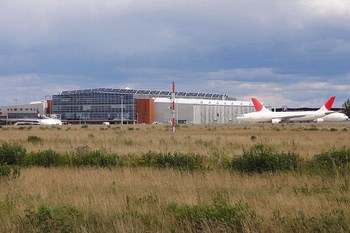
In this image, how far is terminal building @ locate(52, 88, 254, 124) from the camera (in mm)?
159625

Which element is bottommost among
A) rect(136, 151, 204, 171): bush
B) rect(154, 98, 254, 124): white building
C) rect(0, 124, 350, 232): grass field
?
rect(0, 124, 350, 232): grass field

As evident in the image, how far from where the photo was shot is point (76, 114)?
549 feet

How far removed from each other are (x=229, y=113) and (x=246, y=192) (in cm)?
17334

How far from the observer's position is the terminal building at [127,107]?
160 meters

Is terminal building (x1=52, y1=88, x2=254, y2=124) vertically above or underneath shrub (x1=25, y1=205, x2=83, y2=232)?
above

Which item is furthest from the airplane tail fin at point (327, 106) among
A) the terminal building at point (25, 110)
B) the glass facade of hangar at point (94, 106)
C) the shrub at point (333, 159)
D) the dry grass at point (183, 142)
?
the shrub at point (333, 159)

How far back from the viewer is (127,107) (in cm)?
16100

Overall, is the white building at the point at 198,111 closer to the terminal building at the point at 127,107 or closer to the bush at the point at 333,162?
the terminal building at the point at 127,107

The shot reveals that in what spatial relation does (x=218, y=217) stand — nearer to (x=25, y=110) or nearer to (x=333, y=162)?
(x=333, y=162)

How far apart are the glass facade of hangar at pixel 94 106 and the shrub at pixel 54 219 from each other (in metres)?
149

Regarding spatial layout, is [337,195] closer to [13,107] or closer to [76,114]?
[76,114]

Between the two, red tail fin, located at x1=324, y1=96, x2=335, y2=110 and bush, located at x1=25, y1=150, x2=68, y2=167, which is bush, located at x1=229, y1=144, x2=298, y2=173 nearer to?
bush, located at x1=25, y1=150, x2=68, y2=167

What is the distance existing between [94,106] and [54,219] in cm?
15969

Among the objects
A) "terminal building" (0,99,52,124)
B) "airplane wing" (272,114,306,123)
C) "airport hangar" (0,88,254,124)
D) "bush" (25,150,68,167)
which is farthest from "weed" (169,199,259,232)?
"terminal building" (0,99,52,124)
